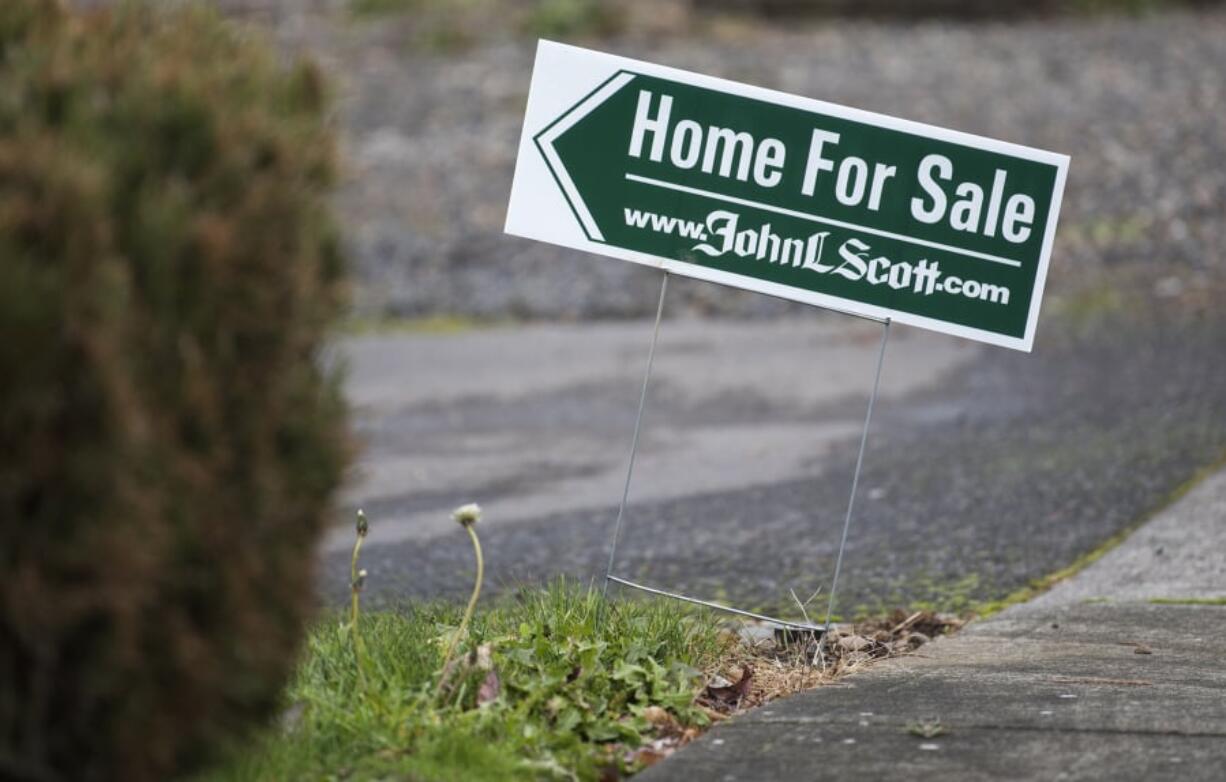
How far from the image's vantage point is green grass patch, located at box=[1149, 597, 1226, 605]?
15.5ft

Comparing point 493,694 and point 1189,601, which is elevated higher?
point 1189,601

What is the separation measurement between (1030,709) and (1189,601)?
53.9 inches

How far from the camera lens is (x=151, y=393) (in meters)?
2.34

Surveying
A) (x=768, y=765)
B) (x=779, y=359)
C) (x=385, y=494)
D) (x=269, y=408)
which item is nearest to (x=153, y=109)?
(x=269, y=408)

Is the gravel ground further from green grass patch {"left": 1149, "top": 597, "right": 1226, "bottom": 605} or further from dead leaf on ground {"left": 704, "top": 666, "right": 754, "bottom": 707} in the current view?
dead leaf on ground {"left": 704, "top": 666, "right": 754, "bottom": 707}

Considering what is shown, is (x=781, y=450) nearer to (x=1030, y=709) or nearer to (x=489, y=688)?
(x=1030, y=709)

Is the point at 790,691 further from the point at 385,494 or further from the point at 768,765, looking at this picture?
the point at 385,494

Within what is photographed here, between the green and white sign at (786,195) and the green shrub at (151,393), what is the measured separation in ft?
4.90

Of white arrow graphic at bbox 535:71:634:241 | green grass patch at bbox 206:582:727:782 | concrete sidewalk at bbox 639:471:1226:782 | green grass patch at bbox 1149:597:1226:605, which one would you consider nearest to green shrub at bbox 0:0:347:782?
green grass patch at bbox 206:582:727:782

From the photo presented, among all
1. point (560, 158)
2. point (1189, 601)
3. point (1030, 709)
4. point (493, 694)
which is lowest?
point (493, 694)

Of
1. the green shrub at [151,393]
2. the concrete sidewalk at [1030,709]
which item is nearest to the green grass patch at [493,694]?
the concrete sidewalk at [1030,709]

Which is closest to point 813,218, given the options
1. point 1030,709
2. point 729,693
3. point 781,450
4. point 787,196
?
point 787,196

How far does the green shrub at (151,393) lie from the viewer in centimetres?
223

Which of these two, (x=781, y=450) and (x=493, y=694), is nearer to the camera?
(x=493, y=694)
